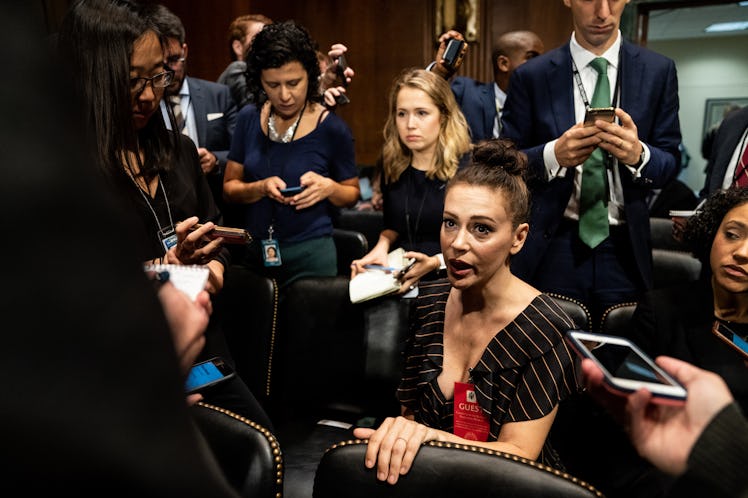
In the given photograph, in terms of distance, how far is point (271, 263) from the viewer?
247cm

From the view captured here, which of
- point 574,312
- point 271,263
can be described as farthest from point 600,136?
point 271,263

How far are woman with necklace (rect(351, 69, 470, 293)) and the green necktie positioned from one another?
64 cm

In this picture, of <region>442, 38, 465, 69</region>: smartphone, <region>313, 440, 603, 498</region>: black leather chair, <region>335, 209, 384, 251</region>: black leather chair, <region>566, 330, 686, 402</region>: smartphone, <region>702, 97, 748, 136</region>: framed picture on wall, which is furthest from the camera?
<region>702, 97, 748, 136</region>: framed picture on wall

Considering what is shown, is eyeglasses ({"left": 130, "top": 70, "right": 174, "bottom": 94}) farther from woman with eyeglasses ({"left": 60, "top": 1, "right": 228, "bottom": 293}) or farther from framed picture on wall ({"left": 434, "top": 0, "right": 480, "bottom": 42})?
framed picture on wall ({"left": 434, "top": 0, "right": 480, "bottom": 42})

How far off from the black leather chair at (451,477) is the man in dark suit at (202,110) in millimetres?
1938

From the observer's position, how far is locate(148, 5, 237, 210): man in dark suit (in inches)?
110

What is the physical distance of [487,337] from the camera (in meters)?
1.50

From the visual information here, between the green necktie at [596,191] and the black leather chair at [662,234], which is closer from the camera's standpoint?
the green necktie at [596,191]

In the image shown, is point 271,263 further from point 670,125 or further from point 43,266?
point 43,266

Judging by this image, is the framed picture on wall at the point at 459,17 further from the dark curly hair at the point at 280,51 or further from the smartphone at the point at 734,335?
the smartphone at the point at 734,335

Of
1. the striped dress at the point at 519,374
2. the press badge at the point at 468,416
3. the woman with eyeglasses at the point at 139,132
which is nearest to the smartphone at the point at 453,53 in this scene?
the woman with eyeglasses at the point at 139,132

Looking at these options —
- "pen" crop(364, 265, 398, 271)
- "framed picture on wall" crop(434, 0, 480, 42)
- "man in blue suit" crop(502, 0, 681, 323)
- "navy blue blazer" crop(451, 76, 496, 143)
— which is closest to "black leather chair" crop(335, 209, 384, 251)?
"navy blue blazer" crop(451, 76, 496, 143)

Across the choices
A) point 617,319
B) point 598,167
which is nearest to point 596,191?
point 598,167

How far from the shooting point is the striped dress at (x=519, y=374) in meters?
1.38
